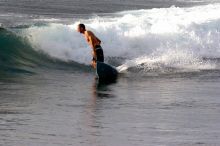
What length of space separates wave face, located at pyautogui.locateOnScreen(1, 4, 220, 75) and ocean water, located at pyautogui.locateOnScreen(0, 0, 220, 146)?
1.1 inches

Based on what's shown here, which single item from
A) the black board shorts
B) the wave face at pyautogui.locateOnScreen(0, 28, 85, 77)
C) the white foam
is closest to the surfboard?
the black board shorts

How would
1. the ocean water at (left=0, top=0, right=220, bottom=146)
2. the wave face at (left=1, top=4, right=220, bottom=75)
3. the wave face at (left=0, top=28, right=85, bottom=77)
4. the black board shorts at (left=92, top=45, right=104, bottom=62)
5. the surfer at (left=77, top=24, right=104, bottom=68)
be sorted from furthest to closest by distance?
the wave face at (left=1, top=4, right=220, bottom=75) < the wave face at (left=0, top=28, right=85, bottom=77) < the black board shorts at (left=92, top=45, right=104, bottom=62) < the surfer at (left=77, top=24, right=104, bottom=68) < the ocean water at (left=0, top=0, right=220, bottom=146)

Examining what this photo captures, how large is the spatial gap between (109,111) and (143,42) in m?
9.71

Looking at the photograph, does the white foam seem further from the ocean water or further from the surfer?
the surfer

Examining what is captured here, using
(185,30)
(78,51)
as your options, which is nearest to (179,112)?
(78,51)

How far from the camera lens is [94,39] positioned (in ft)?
56.7

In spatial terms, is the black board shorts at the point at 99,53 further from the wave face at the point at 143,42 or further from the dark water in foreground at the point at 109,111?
the wave face at the point at 143,42

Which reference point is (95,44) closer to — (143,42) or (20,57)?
(20,57)

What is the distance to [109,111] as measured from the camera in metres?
13.2

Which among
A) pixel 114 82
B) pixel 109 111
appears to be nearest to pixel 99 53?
pixel 114 82

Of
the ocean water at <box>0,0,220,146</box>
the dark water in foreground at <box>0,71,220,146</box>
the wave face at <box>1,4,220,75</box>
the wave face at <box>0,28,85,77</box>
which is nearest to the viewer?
the dark water in foreground at <box>0,71,220,146</box>

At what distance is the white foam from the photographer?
20781 mm

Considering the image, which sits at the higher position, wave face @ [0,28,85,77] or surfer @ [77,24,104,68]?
surfer @ [77,24,104,68]

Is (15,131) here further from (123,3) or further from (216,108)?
(123,3)
